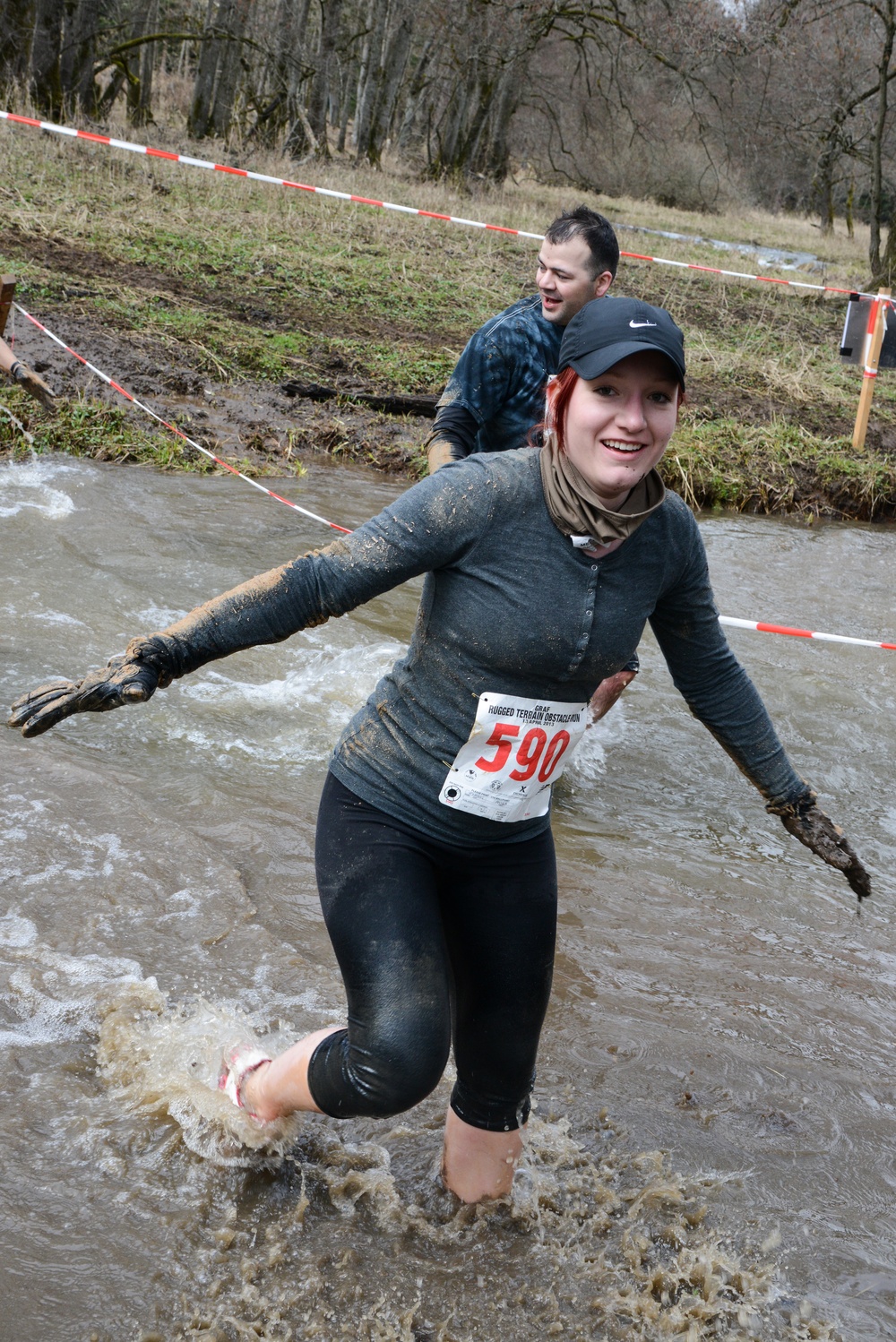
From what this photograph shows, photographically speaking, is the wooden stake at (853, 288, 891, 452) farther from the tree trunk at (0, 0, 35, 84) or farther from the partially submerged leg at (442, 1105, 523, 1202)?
the tree trunk at (0, 0, 35, 84)

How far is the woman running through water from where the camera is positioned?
2.23 metres

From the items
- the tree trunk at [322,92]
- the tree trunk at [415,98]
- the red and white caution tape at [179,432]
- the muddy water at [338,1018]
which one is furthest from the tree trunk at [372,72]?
the muddy water at [338,1018]

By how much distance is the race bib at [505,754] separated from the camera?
2.33 metres

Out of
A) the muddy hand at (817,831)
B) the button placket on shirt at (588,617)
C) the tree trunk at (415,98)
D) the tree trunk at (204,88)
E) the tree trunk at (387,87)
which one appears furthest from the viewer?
the tree trunk at (415,98)

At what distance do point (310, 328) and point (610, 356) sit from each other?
1094cm

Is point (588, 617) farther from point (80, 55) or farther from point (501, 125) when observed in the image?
point (501, 125)

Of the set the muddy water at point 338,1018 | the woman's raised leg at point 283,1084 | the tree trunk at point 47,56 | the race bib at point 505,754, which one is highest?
the tree trunk at point 47,56

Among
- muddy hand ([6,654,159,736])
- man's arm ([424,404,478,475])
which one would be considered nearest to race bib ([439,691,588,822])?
muddy hand ([6,654,159,736])

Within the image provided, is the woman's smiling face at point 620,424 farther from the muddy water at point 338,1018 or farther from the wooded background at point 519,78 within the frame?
the wooded background at point 519,78

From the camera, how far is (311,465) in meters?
9.58

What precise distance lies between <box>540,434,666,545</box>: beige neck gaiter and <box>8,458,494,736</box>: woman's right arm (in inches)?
5.0

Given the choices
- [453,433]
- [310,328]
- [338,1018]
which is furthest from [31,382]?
[338,1018]

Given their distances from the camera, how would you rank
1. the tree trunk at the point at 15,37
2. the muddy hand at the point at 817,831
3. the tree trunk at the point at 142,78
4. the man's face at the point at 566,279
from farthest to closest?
the tree trunk at the point at 142,78 → the tree trunk at the point at 15,37 → the man's face at the point at 566,279 → the muddy hand at the point at 817,831

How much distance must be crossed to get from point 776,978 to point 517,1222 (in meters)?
1.60
